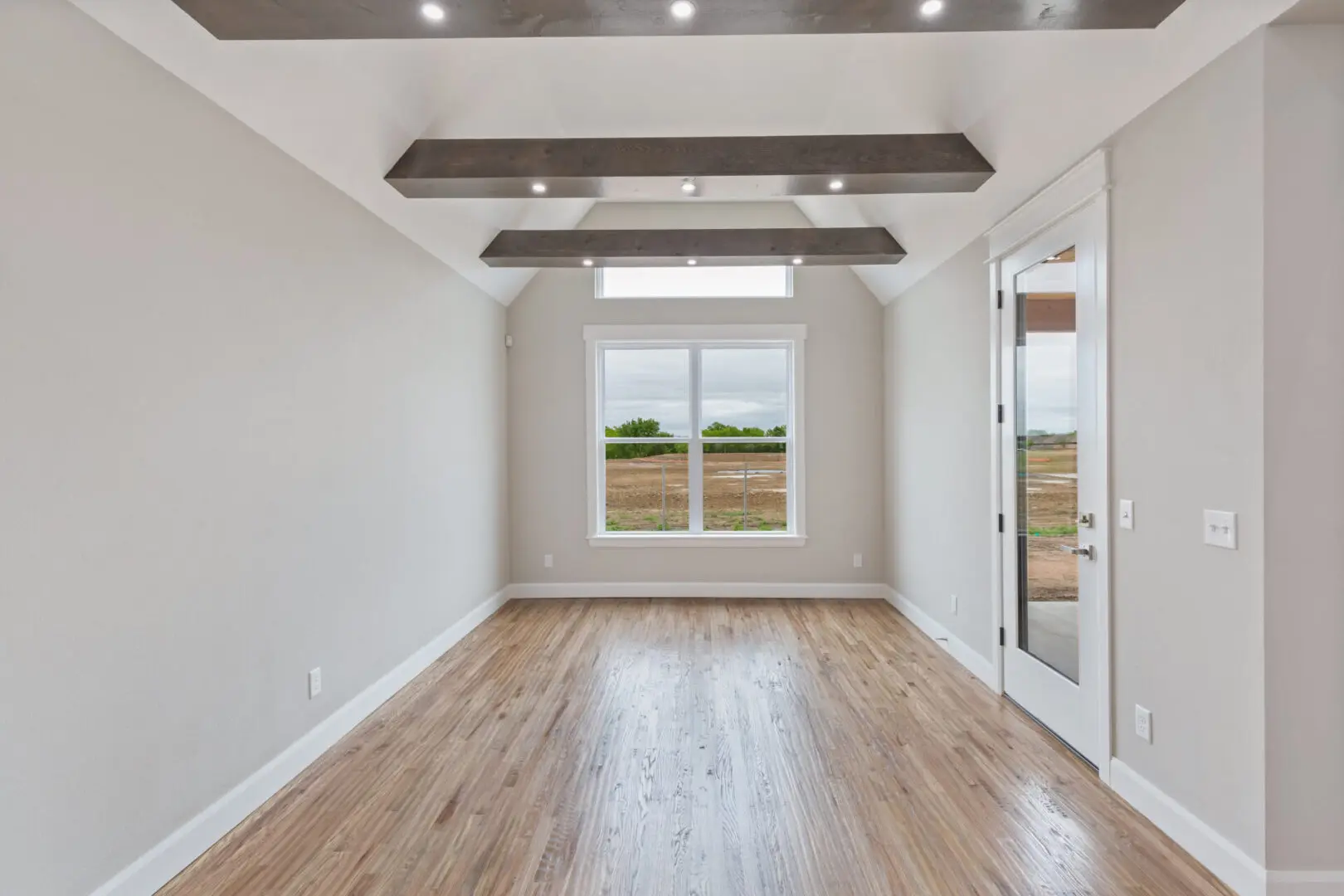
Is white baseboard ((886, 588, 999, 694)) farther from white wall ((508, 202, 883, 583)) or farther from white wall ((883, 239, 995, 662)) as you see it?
white wall ((508, 202, 883, 583))

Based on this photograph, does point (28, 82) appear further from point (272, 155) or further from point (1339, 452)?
point (1339, 452)

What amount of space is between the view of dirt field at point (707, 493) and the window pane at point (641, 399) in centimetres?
27

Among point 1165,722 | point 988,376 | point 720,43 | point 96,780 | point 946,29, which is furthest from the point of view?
point 988,376

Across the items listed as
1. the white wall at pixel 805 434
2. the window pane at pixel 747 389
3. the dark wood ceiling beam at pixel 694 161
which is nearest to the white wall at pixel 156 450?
the dark wood ceiling beam at pixel 694 161

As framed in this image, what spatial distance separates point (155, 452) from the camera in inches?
76.6

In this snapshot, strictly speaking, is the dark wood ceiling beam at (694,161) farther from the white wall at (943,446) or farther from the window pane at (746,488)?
the window pane at (746,488)

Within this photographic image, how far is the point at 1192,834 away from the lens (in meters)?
2.04

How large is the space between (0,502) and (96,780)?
2.71 feet

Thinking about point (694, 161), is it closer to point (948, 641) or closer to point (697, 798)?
point (697, 798)

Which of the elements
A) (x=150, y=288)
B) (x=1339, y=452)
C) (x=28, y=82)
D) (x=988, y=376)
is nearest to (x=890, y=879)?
(x=1339, y=452)

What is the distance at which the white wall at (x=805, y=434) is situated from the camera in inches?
214

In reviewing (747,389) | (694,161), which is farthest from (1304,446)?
(747,389)

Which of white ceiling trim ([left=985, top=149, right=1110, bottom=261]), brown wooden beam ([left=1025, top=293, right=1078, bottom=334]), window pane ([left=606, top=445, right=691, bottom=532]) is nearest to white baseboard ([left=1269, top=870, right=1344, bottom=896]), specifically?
brown wooden beam ([left=1025, top=293, right=1078, bottom=334])

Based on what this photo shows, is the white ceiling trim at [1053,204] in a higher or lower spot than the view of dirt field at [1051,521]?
higher
